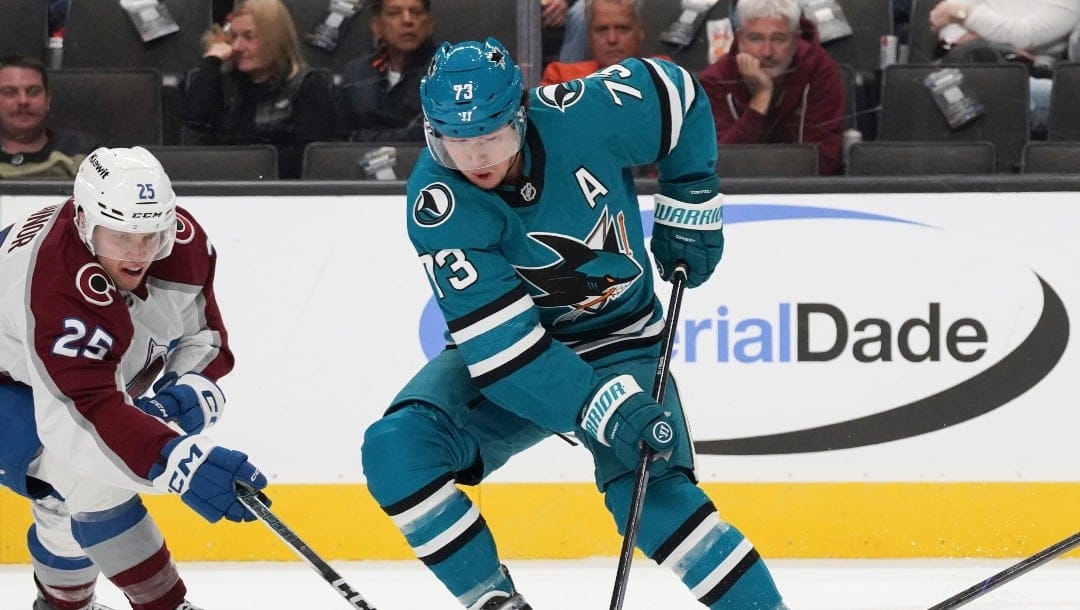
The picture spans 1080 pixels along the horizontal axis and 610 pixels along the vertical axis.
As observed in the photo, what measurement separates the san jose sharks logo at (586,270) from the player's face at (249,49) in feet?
5.42

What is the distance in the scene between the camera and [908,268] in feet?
13.0

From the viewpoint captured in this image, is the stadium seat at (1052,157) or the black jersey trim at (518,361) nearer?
the black jersey trim at (518,361)

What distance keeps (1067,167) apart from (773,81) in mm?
787

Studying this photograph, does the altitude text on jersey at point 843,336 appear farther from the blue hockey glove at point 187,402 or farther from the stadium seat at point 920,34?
the blue hockey glove at point 187,402

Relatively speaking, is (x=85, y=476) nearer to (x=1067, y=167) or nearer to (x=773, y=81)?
(x=773, y=81)

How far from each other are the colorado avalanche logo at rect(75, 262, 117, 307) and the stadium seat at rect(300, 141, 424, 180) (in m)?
1.42

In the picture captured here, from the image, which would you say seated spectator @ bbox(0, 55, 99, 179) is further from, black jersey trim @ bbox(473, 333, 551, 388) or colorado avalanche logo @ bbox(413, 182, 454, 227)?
black jersey trim @ bbox(473, 333, 551, 388)

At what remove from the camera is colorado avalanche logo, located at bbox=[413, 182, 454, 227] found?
2652 millimetres

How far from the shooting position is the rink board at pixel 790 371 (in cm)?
396

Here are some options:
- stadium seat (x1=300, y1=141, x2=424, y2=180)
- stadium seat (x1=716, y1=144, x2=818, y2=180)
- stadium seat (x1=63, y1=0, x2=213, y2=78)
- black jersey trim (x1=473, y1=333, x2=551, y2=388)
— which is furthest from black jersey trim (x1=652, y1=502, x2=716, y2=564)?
stadium seat (x1=63, y1=0, x2=213, y2=78)

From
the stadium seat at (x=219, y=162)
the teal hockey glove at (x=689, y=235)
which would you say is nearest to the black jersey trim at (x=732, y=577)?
the teal hockey glove at (x=689, y=235)

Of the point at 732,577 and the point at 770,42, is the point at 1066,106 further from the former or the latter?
the point at 732,577

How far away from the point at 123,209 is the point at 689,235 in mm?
1125

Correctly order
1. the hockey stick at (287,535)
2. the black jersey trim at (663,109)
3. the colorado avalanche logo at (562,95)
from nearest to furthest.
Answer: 1. the hockey stick at (287,535)
2. the colorado avalanche logo at (562,95)
3. the black jersey trim at (663,109)
